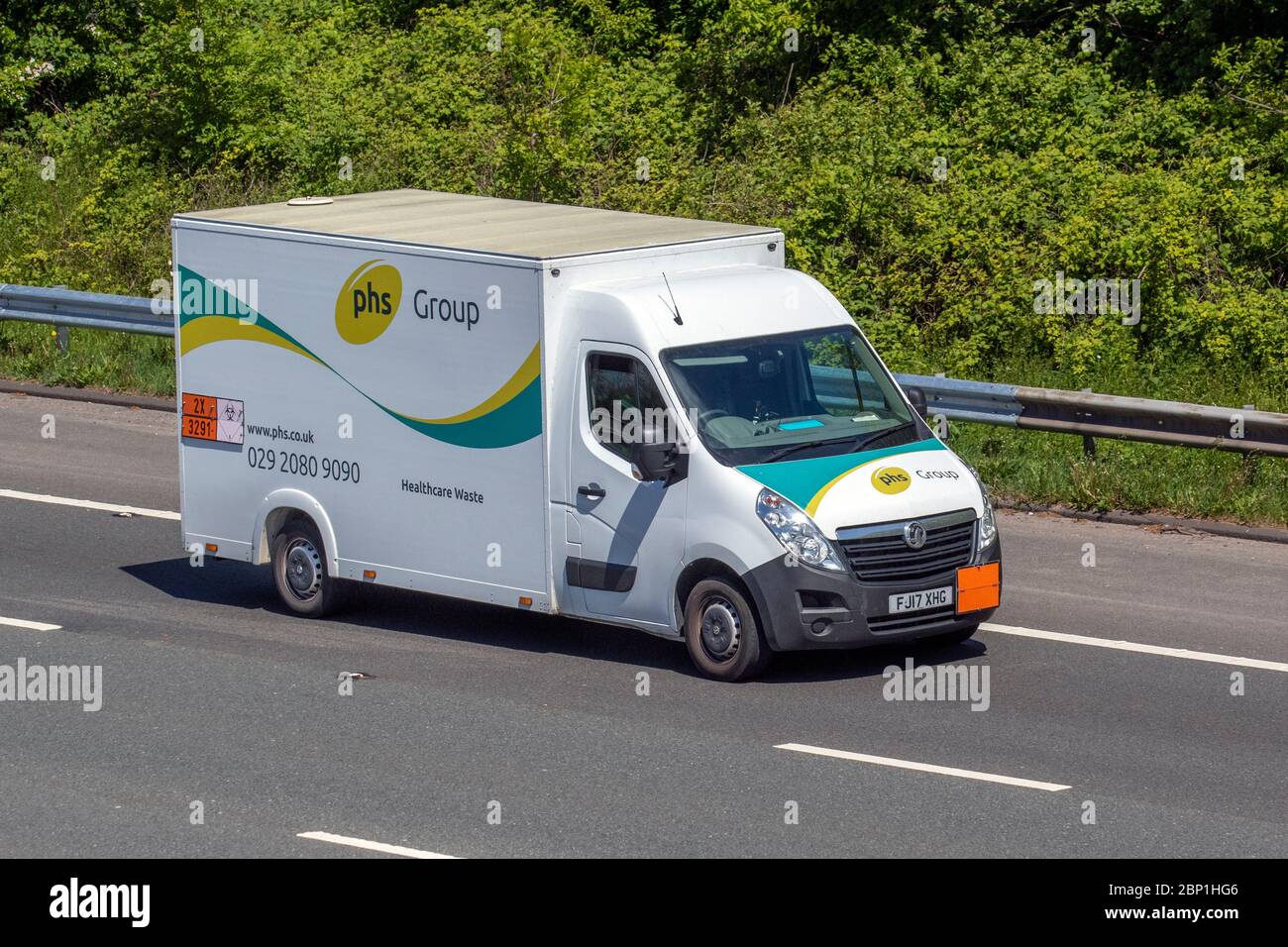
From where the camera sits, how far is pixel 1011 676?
444 inches

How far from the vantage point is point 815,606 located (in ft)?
35.3

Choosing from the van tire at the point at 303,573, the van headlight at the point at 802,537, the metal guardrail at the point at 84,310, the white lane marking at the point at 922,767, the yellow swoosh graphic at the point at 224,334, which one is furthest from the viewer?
the metal guardrail at the point at 84,310

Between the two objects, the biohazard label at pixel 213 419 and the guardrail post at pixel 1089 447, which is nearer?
the biohazard label at pixel 213 419

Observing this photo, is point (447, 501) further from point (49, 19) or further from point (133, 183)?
point (49, 19)

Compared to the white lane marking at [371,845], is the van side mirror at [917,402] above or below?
above

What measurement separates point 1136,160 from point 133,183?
12.9 metres

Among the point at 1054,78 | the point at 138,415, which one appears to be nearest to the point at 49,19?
the point at 138,415

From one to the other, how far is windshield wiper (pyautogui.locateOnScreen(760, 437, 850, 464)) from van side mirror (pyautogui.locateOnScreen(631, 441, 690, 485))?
1.51 feet

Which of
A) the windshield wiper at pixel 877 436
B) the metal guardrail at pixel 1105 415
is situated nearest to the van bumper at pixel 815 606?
the windshield wiper at pixel 877 436

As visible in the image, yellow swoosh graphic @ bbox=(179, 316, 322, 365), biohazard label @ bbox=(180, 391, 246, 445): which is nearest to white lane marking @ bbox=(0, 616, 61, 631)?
biohazard label @ bbox=(180, 391, 246, 445)

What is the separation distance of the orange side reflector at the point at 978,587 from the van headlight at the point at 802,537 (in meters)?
0.82

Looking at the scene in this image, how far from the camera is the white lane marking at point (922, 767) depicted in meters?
9.31

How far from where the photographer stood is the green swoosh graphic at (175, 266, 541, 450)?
1155 centimetres

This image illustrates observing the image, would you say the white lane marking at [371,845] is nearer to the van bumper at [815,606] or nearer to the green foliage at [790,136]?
the van bumper at [815,606]
